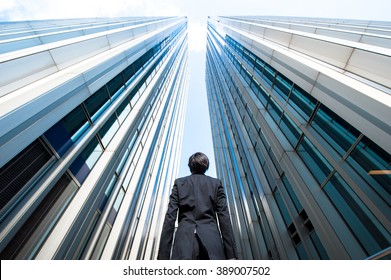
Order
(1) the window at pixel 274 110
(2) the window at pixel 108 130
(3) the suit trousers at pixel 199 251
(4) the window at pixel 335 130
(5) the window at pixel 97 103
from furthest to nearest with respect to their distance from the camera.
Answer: (1) the window at pixel 274 110 → (2) the window at pixel 108 130 → (5) the window at pixel 97 103 → (4) the window at pixel 335 130 → (3) the suit trousers at pixel 199 251

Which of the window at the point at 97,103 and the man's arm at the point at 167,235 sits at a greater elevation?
the man's arm at the point at 167,235

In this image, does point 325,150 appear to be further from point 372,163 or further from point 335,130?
point 372,163

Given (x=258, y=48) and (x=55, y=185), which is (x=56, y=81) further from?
(x=258, y=48)

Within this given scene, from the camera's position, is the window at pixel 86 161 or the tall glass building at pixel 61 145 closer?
the tall glass building at pixel 61 145

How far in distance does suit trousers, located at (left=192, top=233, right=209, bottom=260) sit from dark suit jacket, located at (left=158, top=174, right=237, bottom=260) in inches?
2.2

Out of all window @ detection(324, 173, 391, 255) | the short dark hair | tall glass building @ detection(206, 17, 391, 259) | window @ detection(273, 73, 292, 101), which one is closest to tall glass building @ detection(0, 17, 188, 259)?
the short dark hair

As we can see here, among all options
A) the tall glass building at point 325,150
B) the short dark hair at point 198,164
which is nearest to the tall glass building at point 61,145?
the short dark hair at point 198,164

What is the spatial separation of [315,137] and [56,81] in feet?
31.5

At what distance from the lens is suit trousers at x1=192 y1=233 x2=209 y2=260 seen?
2297mm

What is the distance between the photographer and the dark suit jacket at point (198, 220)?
7.58 ft

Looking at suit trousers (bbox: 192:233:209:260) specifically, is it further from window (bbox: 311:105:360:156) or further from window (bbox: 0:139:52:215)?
window (bbox: 311:105:360:156)

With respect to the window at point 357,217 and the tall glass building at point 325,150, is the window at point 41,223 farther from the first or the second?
the window at point 357,217

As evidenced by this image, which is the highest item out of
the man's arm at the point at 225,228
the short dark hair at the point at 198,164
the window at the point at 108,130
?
the short dark hair at the point at 198,164
